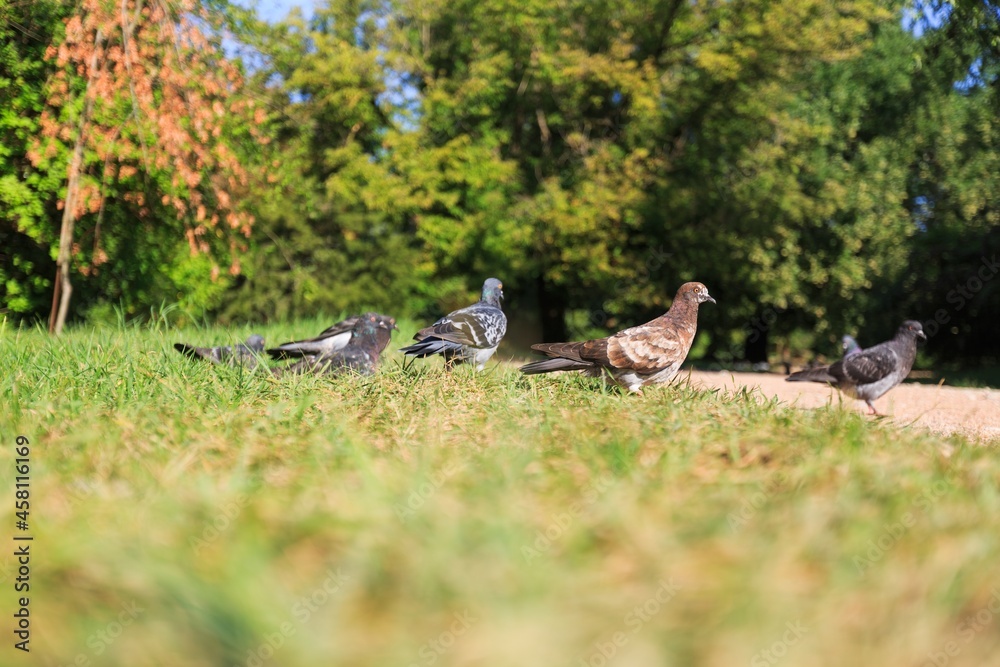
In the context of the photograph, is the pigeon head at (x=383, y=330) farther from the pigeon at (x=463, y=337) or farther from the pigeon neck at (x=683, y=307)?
the pigeon neck at (x=683, y=307)

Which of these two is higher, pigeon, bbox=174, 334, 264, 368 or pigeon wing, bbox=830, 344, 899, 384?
pigeon, bbox=174, 334, 264, 368

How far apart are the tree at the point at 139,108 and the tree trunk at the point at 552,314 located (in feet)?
38.0

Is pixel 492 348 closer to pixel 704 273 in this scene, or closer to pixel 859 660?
pixel 859 660

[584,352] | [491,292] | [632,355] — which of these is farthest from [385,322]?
[632,355]

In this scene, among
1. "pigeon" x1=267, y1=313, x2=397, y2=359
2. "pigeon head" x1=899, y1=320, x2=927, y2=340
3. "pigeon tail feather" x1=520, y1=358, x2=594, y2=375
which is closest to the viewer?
"pigeon tail feather" x1=520, y1=358, x2=594, y2=375

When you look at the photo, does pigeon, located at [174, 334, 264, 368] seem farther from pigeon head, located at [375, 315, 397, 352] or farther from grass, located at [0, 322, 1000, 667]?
grass, located at [0, 322, 1000, 667]

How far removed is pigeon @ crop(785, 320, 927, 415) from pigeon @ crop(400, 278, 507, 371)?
3213 millimetres

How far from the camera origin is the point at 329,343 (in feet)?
22.4

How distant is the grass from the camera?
1621 millimetres

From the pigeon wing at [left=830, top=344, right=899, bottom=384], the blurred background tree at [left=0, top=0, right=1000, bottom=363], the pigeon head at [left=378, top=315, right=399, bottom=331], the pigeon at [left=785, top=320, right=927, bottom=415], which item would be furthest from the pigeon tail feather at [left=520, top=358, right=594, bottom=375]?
the blurred background tree at [left=0, top=0, right=1000, bottom=363]

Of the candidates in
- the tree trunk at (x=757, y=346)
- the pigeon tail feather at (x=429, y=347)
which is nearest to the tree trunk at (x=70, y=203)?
→ the pigeon tail feather at (x=429, y=347)

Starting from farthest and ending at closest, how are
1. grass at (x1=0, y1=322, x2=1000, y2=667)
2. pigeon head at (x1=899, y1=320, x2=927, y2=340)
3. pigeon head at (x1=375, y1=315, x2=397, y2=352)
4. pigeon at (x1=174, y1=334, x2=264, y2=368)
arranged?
pigeon head at (x1=899, y1=320, x2=927, y2=340) → pigeon head at (x1=375, y1=315, x2=397, y2=352) → pigeon at (x1=174, y1=334, x2=264, y2=368) → grass at (x1=0, y1=322, x2=1000, y2=667)

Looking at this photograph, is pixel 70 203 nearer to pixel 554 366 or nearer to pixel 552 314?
pixel 554 366

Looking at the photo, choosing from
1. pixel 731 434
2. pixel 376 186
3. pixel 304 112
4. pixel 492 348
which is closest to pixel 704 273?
pixel 376 186
